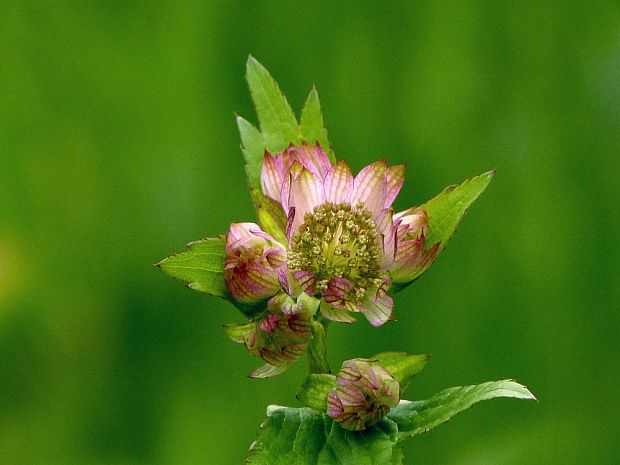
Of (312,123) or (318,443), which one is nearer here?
(318,443)

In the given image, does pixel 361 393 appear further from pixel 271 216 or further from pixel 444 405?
pixel 271 216

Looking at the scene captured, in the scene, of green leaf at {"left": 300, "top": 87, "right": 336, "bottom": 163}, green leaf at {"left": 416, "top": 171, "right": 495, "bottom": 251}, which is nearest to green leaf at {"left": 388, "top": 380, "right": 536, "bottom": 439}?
green leaf at {"left": 416, "top": 171, "right": 495, "bottom": 251}

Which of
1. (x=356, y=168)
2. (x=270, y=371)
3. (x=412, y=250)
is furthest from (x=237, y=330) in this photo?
(x=356, y=168)

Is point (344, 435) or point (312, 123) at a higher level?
point (312, 123)

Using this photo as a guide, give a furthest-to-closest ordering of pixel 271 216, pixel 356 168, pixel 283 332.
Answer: pixel 356 168, pixel 271 216, pixel 283 332

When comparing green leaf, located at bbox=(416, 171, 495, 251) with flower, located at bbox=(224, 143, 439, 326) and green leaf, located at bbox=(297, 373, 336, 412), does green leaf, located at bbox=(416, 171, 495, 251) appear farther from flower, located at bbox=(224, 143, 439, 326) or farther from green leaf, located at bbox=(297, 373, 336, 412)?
green leaf, located at bbox=(297, 373, 336, 412)

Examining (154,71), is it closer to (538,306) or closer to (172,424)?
(172,424)

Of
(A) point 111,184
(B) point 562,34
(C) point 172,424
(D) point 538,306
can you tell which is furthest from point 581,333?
(A) point 111,184

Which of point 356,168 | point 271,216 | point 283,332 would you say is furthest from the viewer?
point 356,168
